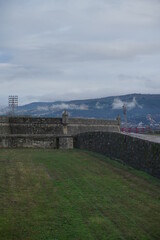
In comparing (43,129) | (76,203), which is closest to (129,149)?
(76,203)

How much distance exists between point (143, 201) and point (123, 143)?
674 centimetres

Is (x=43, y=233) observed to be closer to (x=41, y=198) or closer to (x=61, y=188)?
(x=41, y=198)

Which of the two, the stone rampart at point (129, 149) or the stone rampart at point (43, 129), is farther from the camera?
the stone rampart at point (43, 129)

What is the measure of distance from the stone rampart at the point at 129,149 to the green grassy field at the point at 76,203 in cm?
46

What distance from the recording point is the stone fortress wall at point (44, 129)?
25.4m

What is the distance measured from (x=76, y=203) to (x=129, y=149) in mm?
6712

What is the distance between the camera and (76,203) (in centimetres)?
930

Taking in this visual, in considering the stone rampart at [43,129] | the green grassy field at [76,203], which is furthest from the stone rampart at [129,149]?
the stone rampart at [43,129]

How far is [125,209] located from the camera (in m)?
9.12

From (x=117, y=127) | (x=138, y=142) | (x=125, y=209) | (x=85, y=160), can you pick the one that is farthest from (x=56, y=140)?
(x=117, y=127)

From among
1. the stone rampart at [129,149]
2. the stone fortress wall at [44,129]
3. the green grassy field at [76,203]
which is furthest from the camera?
the stone fortress wall at [44,129]

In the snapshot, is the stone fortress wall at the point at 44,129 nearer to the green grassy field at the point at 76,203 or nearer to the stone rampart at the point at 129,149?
the stone rampart at the point at 129,149

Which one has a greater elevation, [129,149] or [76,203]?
[129,149]

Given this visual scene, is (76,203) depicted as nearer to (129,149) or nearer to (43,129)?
(129,149)
